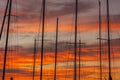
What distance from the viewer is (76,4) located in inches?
1724

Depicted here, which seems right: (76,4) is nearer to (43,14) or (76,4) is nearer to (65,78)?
(43,14)

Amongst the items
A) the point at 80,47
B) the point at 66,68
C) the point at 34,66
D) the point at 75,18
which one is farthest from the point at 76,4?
the point at 66,68

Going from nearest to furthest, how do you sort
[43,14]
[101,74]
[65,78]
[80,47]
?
[43,14], [101,74], [80,47], [65,78]

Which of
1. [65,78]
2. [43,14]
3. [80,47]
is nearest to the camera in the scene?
[43,14]

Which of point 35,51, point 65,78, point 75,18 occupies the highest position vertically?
point 75,18

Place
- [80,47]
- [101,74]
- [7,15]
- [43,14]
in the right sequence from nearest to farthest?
1. [7,15]
2. [43,14]
3. [101,74]
4. [80,47]

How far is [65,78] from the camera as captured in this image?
189 feet

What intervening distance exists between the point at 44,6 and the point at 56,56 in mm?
8806

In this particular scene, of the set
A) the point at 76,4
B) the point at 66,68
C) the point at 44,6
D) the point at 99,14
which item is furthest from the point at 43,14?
the point at 66,68

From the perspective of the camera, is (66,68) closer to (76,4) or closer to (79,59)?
(79,59)

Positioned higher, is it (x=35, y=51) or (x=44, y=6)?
(x=44, y=6)

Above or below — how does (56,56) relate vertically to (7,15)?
below

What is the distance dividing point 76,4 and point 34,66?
1216cm

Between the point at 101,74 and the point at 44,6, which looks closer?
the point at 44,6
